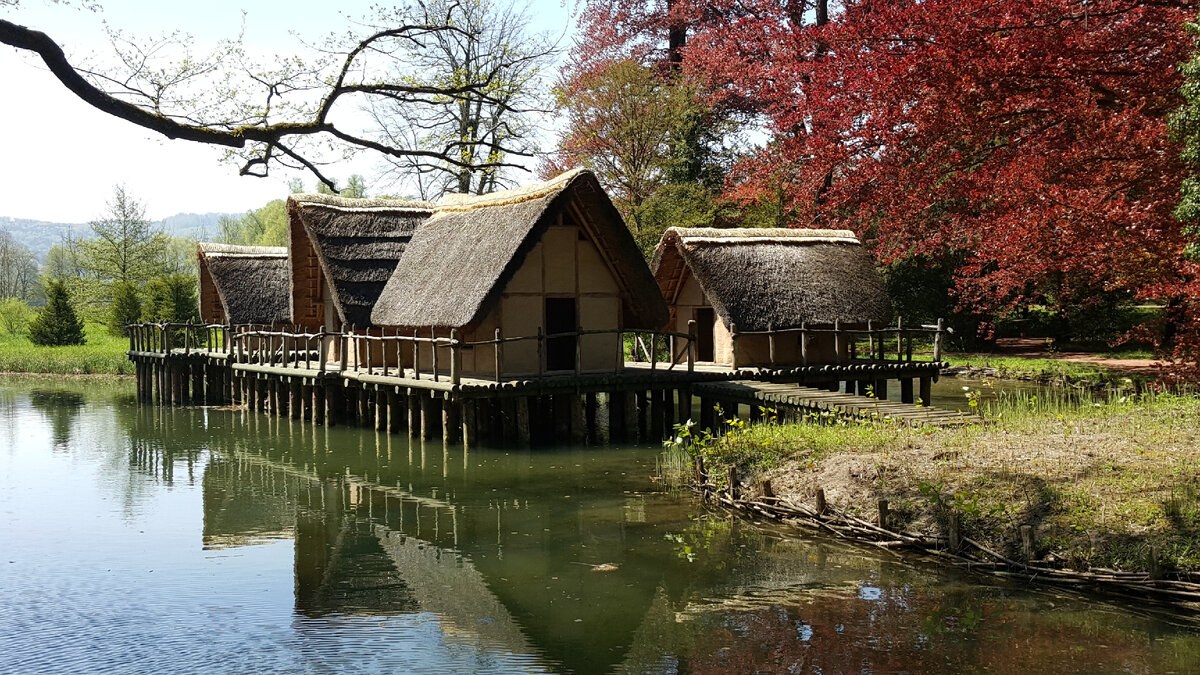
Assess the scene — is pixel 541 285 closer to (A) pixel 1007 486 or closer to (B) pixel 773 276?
(B) pixel 773 276

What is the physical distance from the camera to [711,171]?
38.0 meters

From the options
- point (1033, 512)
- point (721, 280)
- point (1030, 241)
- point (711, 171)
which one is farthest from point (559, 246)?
point (711, 171)

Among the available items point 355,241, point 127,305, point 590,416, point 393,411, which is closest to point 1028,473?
point 590,416

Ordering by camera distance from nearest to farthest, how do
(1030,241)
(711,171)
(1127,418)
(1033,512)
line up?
(1033,512)
(1127,418)
(1030,241)
(711,171)

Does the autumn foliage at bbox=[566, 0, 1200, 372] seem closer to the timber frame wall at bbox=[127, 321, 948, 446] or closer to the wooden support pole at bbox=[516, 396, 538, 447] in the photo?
the timber frame wall at bbox=[127, 321, 948, 446]

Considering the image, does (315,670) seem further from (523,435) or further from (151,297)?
(151,297)

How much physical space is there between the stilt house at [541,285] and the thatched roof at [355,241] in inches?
69.5

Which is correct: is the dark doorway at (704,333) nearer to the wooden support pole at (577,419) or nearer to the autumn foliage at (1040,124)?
the autumn foliage at (1040,124)

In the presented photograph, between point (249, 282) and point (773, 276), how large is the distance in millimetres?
17014

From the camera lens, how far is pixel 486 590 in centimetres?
1083

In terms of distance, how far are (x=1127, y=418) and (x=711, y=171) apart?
81.1 ft

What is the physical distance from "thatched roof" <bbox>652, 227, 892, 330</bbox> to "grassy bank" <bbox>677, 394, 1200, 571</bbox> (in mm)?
7709

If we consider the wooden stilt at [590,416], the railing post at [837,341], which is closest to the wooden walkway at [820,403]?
the wooden stilt at [590,416]

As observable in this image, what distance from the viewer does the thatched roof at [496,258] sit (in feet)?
66.8
